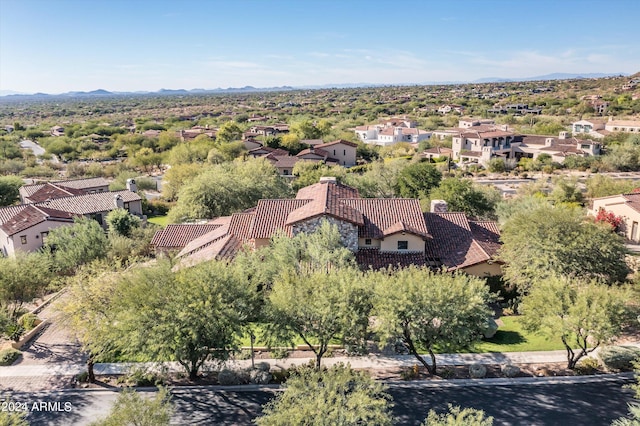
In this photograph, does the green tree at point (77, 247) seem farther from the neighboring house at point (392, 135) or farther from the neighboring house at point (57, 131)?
the neighboring house at point (57, 131)

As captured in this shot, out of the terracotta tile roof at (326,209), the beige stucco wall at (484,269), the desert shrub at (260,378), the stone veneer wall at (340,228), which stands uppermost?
the terracotta tile roof at (326,209)

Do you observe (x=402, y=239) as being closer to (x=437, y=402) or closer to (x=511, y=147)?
(x=437, y=402)

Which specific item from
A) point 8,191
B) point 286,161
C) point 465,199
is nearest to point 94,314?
point 465,199

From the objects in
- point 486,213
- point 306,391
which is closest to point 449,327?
point 306,391

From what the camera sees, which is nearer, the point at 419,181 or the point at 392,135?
the point at 419,181

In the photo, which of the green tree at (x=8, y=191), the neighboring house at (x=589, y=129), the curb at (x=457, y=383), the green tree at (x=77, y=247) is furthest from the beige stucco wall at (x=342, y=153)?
the curb at (x=457, y=383)

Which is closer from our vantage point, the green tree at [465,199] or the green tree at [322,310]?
the green tree at [322,310]

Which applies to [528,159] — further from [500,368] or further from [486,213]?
[500,368]
